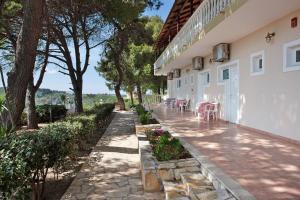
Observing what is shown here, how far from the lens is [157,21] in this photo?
1490 inches

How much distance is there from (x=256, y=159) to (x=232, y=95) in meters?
6.04

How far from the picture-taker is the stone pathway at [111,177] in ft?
18.9

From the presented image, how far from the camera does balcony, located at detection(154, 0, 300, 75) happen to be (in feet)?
21.9

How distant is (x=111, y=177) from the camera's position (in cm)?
693

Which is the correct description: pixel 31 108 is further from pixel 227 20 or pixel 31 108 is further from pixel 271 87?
pixel 271 87

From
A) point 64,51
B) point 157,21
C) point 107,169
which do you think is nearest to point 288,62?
point 107,169

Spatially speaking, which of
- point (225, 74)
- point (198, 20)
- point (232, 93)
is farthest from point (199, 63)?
point (198, 20)

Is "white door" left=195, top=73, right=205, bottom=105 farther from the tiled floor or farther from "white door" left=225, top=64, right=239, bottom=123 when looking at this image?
the tiled floor

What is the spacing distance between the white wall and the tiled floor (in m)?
0.44

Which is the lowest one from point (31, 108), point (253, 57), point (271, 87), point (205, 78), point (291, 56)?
point (31, 108)

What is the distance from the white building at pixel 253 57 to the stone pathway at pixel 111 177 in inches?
153

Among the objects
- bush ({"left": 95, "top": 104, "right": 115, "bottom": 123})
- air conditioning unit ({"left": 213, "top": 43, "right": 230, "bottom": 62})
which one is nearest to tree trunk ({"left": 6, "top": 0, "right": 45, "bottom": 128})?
bush ({"left": 95, "top": 104, "right": 115, "bottom": 123})

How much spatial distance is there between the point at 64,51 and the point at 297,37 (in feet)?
36.7

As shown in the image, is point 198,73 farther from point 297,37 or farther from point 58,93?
point 58,93
